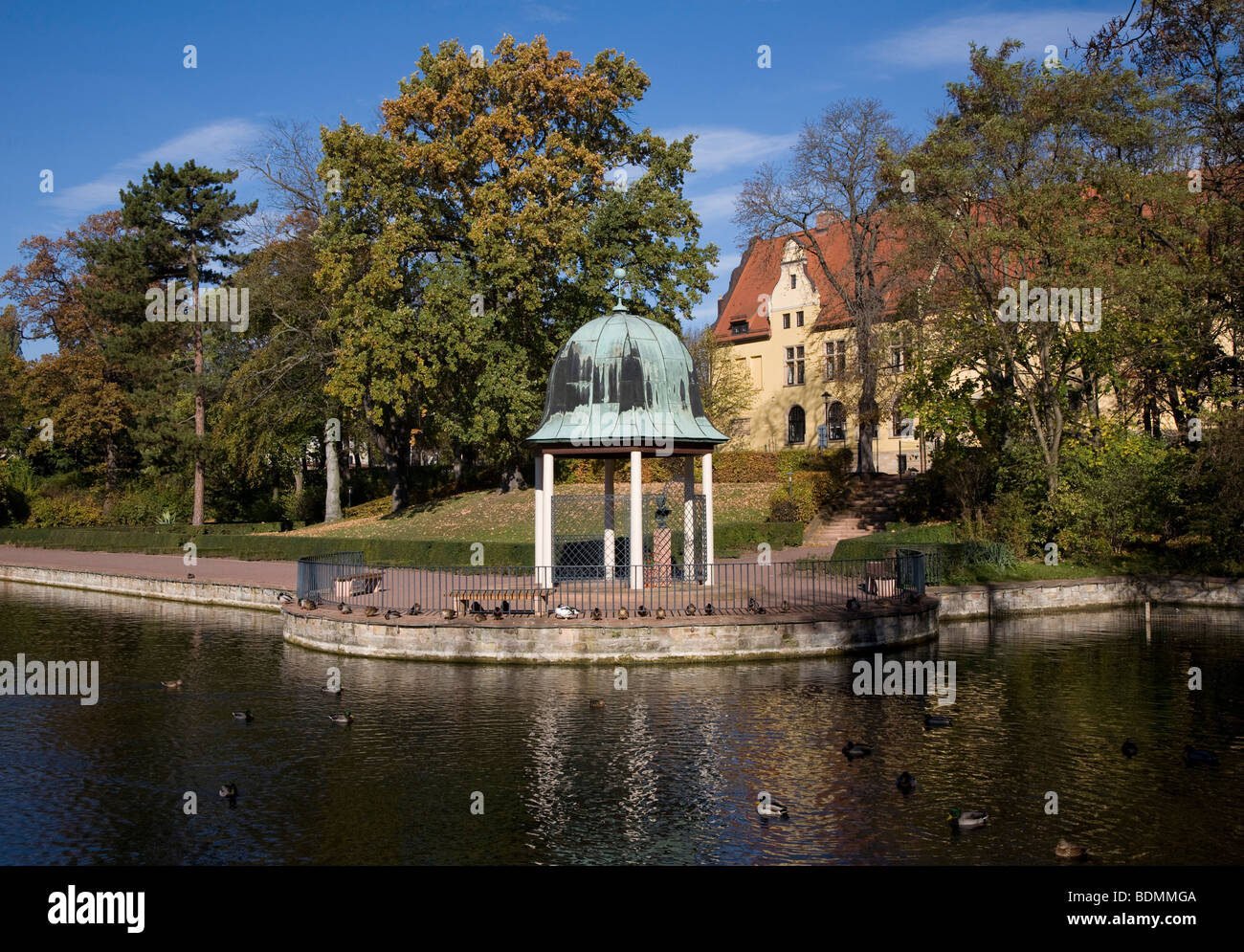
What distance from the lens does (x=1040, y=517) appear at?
1292 inches

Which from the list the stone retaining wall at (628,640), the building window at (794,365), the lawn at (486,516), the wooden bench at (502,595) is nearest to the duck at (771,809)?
the stone retaining wall at (628,640)

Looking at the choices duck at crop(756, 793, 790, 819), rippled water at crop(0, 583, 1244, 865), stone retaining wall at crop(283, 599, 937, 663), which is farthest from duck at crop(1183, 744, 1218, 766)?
stone retaining wall at crop(283, 599, 937, 663)

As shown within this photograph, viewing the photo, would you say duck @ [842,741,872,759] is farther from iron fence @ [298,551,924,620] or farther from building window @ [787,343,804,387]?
building window @ [787,343,804,387]

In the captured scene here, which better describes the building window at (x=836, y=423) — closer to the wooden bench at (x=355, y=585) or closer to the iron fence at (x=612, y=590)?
the iron fence at (x=612, y=590)

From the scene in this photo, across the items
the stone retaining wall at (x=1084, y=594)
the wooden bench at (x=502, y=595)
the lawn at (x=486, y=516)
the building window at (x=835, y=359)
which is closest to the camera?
the wooden bench at (x=502, y=595)

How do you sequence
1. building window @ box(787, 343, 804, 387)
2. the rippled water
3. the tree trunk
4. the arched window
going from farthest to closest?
the arched window → building window @ box(787, 343, 804, 387) → the tree trunk → the rippled water

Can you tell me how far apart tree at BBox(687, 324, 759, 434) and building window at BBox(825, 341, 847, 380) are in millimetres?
6755

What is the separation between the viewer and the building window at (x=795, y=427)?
205 ft

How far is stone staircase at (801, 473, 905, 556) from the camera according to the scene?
40156 millimetres

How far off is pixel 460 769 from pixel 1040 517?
2439 centimetres

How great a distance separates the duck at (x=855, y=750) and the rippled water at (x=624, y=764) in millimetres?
136

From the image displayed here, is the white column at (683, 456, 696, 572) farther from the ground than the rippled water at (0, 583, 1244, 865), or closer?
farther from the ground
